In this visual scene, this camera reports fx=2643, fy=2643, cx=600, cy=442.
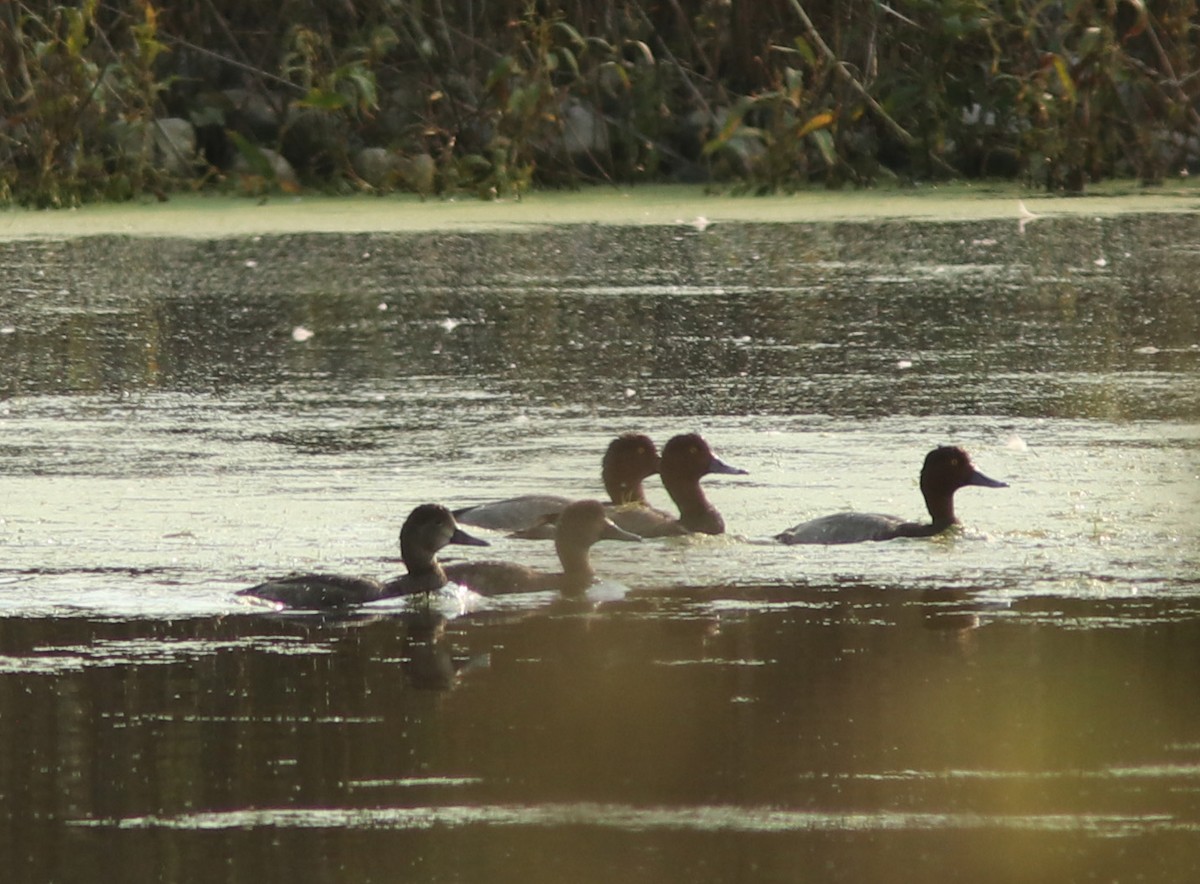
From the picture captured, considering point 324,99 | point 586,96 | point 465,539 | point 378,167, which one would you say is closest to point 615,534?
point 465,539

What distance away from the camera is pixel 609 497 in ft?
20.0

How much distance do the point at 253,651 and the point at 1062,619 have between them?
1.37m

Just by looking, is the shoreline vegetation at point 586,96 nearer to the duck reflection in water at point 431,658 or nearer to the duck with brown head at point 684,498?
the duck with brown head at point 684,498

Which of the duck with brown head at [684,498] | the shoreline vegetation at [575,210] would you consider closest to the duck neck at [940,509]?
the duck with brown head at [684,498]

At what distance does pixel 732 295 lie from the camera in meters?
10.0

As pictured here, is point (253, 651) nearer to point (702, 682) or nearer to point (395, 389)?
point (702, 682)

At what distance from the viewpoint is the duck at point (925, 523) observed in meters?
5.32

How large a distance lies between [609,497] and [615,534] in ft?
2.15

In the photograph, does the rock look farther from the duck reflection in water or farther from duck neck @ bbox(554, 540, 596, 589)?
the duck reflection in water

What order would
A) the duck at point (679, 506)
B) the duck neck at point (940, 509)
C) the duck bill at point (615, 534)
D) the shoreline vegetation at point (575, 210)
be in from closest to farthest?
the duck bill at point (615, 534) → the duck neck at point (940, 509) → the duck at point (679, 506) → the shoreline vegetation at point (575, 210)

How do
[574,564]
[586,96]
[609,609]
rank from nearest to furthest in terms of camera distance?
[609,609]
[574,564]
[586,96]

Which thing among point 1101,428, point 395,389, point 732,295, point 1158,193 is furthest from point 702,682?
point 1158,193

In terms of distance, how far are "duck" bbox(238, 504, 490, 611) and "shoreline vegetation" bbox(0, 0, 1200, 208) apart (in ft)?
30.7

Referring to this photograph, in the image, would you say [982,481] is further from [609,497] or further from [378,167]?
[378,167]
